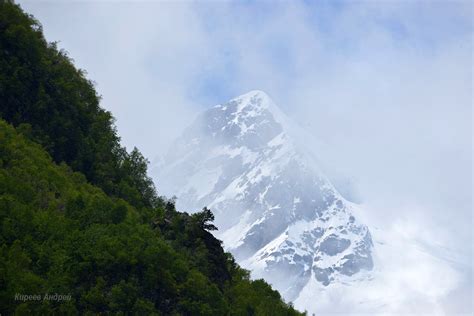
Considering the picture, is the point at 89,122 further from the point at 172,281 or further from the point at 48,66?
Result: the point at 172,281

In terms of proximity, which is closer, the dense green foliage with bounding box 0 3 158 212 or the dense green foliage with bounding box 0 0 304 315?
the dense green foliage with bounding box 0 0 304 315

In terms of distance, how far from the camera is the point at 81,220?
94438 millimetres

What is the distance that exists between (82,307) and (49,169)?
22.5m

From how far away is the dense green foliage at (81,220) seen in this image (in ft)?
277

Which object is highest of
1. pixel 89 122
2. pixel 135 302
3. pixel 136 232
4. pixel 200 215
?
pixel 89 122

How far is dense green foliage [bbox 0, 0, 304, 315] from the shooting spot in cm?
8444

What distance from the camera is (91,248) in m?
88.2

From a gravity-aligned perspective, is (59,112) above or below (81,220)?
above

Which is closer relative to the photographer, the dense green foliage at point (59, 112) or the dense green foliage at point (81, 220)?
the dense green foliage at point (81, 220)

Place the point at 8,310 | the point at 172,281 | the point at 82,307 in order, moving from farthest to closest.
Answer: the point at 172,281 < the point at 82,307 < the point at 8,310

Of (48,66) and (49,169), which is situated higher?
(48,66)

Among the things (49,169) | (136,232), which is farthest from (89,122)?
(136,232)

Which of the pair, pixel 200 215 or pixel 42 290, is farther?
pixel 200 215

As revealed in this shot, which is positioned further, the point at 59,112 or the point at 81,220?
the point at 59,112
